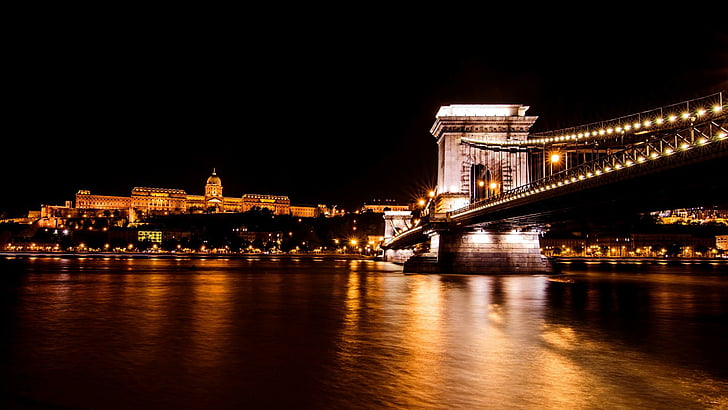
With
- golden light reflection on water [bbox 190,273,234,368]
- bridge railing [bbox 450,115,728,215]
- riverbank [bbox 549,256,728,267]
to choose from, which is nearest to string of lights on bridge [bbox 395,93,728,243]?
bridge railing [bbox 450,115,728,215]

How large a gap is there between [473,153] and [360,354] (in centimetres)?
3261

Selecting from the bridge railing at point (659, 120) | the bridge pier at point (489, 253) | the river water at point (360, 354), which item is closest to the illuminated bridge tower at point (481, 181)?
the bridge pier at point (489, 253)

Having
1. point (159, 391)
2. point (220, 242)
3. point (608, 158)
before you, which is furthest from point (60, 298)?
point (220, 242)

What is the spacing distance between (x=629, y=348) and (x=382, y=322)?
649cm

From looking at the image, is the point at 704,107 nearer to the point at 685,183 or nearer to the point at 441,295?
the point at 685,183

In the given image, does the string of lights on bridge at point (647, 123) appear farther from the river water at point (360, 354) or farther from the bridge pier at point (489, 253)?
the bridge pier at point (489, 253)

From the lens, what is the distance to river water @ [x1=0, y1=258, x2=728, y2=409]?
8086mm

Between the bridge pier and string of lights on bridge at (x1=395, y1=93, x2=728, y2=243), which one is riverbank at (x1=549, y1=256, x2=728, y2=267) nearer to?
the bridge pier

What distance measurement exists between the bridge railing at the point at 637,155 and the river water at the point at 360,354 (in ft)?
16.5

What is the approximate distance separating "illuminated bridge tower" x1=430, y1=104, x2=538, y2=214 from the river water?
2050 centimetres

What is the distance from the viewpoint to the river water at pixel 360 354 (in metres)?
8.09

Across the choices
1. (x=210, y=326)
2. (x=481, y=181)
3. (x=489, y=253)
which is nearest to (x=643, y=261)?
(x=481, y=181)

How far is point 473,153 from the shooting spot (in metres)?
42.6

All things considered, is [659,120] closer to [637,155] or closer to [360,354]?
[637,155]
